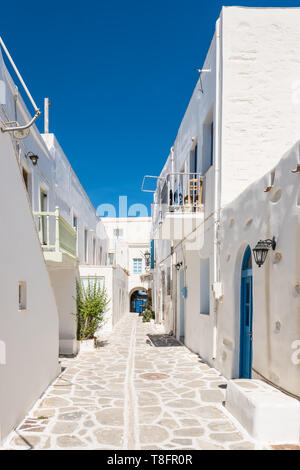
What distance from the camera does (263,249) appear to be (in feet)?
17.7

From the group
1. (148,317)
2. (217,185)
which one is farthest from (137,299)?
(217,185)

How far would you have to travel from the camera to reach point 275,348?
5.14 m

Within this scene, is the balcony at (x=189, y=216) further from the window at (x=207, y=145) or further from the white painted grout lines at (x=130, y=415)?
the white painted grout lines at (x=130, y=415)

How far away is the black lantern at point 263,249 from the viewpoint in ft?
17.5

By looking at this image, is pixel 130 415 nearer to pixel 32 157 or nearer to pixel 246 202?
pixel 246 202

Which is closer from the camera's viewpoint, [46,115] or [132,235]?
[46,115]

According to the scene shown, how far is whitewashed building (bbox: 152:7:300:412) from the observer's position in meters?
5.00

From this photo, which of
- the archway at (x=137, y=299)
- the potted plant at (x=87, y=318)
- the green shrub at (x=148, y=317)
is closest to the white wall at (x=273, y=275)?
the potted plant at (x=87, y=318)

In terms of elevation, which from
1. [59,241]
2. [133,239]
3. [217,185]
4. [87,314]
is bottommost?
[87,314]

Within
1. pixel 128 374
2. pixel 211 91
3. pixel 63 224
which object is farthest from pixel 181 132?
pixel 128 374

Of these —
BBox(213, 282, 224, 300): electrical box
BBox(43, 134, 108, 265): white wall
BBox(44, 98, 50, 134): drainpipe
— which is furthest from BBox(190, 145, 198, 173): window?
BBox(44, 98, 50, 134): drainpipe

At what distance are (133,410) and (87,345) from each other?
17.7 feet

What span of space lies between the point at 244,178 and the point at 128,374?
5167 millimetres

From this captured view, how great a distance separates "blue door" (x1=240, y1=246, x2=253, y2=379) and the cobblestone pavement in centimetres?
61
